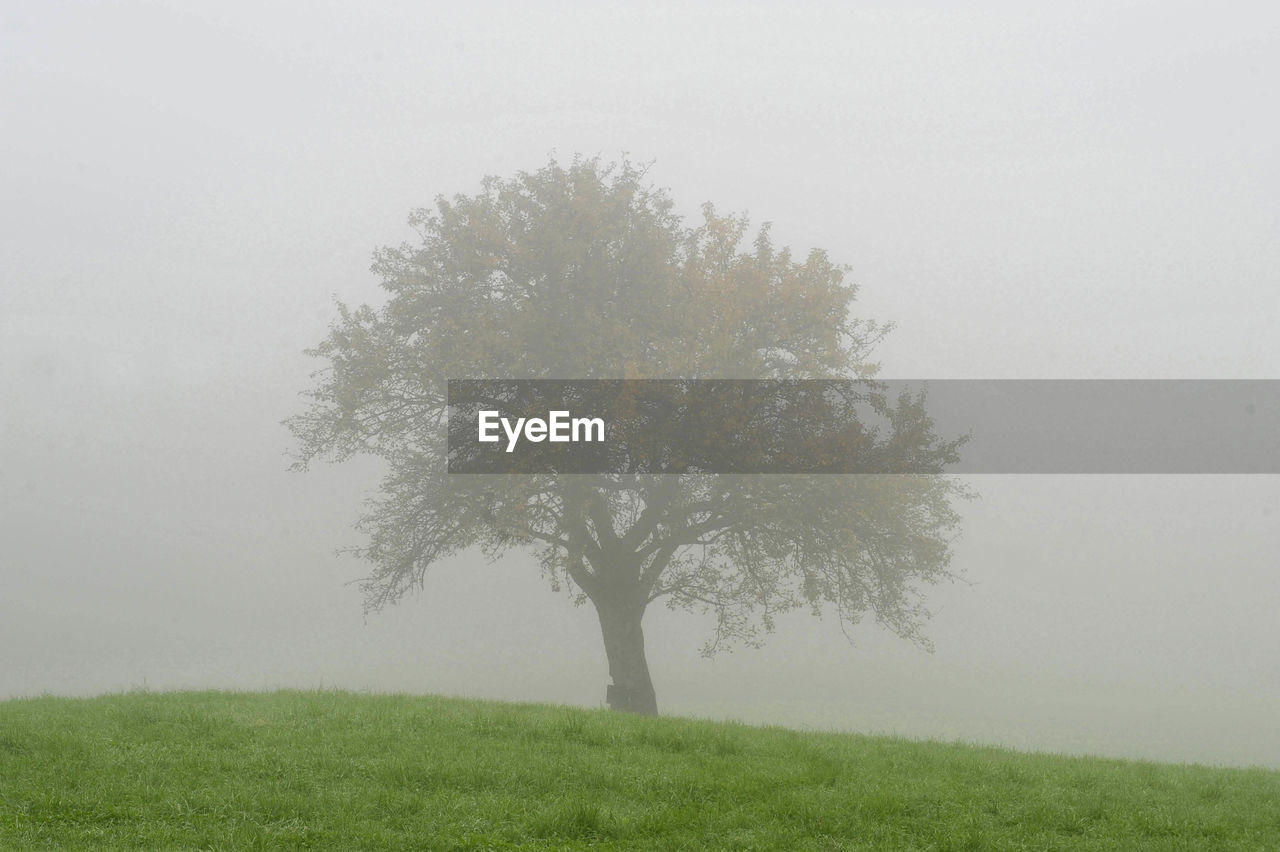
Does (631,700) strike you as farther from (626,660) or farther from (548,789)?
(548,789)

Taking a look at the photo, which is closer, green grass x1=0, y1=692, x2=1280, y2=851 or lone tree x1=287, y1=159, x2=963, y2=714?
green grass x1=0, y1=692, x2=1280, y2=851

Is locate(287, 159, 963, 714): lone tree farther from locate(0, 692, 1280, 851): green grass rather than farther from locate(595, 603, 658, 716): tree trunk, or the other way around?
locate(0, 692, 1280, 851): green grass

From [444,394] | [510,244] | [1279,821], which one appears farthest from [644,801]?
[510,244]

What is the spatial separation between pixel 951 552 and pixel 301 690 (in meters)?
19.5

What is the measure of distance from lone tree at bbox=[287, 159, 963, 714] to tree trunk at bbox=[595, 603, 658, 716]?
44 mm

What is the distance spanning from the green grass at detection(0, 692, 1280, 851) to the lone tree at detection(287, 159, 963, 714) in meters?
10.9

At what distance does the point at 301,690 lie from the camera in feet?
74.3

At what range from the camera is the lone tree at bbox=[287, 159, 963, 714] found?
1102 inches

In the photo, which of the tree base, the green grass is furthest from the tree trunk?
the green grass

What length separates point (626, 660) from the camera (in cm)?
2922

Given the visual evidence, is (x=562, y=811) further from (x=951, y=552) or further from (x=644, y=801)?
(x=951, y=552)

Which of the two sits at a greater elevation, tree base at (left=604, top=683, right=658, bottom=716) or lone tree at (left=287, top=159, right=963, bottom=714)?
lone tree at (left=287, top=159, right=963, bottom=714)

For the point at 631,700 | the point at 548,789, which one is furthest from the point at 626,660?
the point at 548,789

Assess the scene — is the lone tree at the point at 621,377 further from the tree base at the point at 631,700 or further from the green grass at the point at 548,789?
the green grass at the point at 548,789
